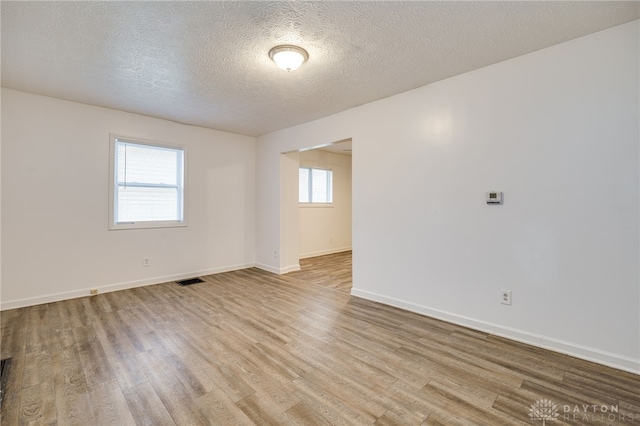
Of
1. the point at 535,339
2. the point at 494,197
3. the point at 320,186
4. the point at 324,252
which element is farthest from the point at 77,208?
the point at 535,339

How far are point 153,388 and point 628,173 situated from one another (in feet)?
11.8

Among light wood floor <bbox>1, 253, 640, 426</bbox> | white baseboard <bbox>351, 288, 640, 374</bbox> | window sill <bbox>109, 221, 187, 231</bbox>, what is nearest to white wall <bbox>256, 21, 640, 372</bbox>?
white baseboard <bbox>351, 288, 640, 374</bbox>

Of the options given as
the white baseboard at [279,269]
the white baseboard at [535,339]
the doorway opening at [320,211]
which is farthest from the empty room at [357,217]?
the doorway opening at [320,211]

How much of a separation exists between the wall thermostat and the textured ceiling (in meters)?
1.19

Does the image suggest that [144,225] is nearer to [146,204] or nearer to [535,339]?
[146,204]

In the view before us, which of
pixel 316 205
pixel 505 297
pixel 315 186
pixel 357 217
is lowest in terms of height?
pixel 505 297

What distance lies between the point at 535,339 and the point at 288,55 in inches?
123

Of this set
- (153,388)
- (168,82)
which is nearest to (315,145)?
(168,82)

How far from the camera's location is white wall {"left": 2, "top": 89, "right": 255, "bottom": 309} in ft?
10.7

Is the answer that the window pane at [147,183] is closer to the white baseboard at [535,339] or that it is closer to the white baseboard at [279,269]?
the white baseboard at [279,269]

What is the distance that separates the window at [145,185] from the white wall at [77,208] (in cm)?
11

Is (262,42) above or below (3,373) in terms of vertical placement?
above

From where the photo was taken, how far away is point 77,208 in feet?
12.0

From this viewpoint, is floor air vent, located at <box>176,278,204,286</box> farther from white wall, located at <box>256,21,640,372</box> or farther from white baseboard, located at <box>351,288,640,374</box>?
white baseboard, located at <box>351,288,640,374</box>
